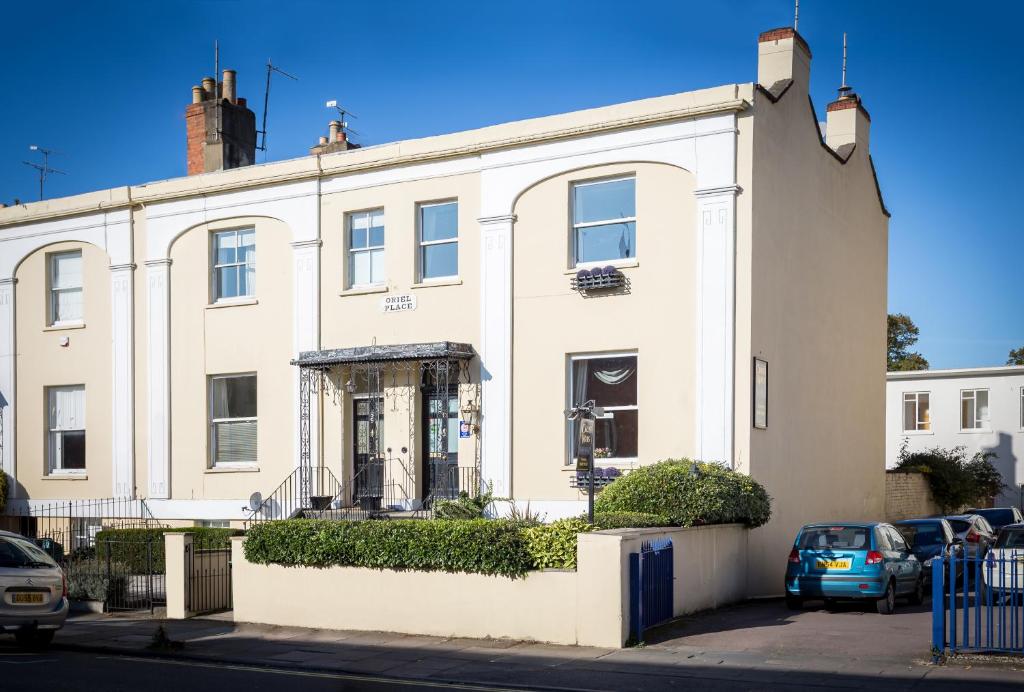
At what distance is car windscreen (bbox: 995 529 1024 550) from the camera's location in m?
18.7

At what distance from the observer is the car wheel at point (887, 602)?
17453mm

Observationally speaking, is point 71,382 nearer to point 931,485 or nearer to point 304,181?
point 304,181

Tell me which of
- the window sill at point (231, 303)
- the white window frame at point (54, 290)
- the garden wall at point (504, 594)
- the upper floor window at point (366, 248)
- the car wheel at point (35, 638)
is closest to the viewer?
the garden wall at point (504, 594)

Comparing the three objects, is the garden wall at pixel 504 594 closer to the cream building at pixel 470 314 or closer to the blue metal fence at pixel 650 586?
the blue metal fence at pixel 650 586

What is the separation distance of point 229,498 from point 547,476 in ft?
24.9

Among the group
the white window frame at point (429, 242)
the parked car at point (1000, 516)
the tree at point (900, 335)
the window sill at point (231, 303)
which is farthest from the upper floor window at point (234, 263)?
the tree at point (900, 335)

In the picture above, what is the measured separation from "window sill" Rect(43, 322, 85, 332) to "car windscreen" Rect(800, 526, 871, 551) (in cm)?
1768

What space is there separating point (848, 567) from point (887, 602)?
811 mm

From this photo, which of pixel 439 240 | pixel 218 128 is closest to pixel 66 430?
pixel 218 128

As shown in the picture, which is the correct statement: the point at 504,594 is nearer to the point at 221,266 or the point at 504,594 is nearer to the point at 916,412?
the point at 221,266

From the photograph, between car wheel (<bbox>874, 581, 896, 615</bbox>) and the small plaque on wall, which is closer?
car wheel (<bbox>874, 581, 896, 615</bbox>)

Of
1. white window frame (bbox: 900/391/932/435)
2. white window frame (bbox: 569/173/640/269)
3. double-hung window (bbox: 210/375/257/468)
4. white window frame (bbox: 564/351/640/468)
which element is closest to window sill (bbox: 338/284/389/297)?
double-hung window (bbox: 210/375/257/468)

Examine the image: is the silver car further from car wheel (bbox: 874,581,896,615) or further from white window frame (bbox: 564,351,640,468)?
car wheel (bbox: 874,581,896,615)

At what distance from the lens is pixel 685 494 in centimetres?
1812
